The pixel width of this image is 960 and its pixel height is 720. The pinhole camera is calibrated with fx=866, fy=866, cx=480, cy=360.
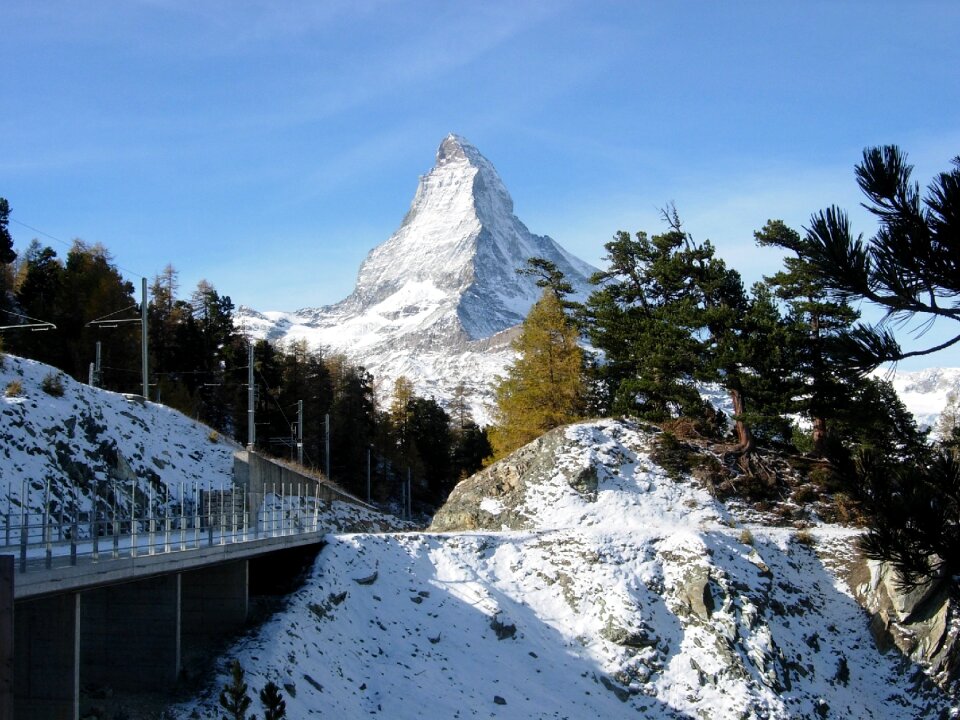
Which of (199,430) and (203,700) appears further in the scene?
(199,430)

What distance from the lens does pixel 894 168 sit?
6.99 m

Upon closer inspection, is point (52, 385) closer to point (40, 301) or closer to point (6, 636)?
point (6, 636)

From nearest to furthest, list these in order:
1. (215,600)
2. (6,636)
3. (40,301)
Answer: (6,636) < (215,600) < (40,301)

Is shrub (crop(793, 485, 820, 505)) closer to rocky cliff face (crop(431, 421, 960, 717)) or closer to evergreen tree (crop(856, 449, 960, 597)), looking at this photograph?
rocky cliff face (crop(431, 421, 960, 717))

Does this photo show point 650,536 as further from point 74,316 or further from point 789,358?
point 74,316

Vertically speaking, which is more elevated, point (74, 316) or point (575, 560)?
point (74, 316)

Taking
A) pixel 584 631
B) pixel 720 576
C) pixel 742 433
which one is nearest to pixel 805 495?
pixel 742 433

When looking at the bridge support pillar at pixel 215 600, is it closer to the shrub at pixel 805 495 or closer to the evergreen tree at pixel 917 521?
the evergreen tree at pixel 917 521

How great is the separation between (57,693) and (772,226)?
31557 millimetres

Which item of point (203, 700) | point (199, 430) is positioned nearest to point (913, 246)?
point (203, 700)

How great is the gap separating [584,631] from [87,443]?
17476 millimetres

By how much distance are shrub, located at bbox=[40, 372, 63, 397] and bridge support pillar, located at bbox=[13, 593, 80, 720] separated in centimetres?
1685

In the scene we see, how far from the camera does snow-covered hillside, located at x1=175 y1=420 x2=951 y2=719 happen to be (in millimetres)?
21125

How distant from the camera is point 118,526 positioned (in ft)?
53.6
